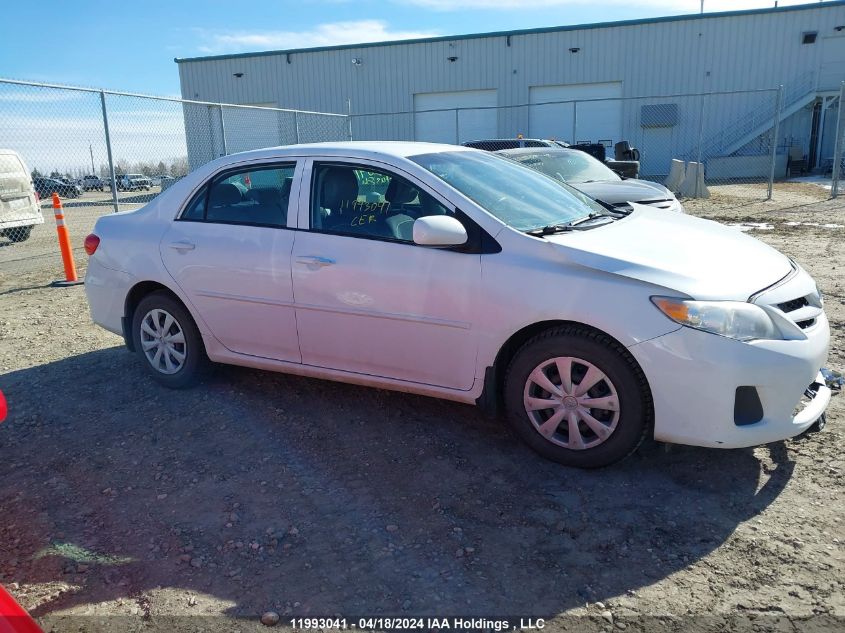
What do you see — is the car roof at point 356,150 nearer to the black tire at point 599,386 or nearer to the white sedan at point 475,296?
the white sedan at point 475,296

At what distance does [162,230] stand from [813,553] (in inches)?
161

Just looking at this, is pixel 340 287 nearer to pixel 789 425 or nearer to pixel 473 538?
pixel 473 538

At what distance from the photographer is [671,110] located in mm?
27281

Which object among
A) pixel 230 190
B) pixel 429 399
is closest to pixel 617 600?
pixel 429 399

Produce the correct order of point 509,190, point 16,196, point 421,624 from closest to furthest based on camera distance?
point 421,624, point 509,190, point 16,196

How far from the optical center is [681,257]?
3.39 metres

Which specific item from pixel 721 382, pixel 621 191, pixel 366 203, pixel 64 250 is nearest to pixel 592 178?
pixel 621 191

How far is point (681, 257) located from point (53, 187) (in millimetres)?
11054

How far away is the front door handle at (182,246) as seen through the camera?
4434 millimetres

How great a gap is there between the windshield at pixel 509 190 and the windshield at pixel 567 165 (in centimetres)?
469

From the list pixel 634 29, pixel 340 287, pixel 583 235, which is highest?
pixel 634 29

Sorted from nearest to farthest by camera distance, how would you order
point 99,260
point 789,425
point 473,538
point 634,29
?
point 473,538, point 789,425, point 99,260, point 634,29

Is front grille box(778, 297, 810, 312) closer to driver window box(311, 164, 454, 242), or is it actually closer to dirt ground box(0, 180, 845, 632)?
dirt ground box(0, 180, 845, 632)

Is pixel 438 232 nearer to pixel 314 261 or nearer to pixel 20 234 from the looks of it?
pixel 314 261
